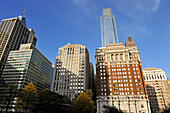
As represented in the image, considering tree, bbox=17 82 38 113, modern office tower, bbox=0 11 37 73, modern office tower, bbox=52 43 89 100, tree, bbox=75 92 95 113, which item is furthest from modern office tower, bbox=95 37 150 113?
modern office tower, bbox=0 11 37 73

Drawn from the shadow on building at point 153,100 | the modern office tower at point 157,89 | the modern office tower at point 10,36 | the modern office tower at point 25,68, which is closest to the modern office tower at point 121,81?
the shadow on building at point 153,100

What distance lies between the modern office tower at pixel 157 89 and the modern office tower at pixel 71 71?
85.3 meters

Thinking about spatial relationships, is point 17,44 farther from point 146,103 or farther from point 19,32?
point 146,103

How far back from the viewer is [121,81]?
116750 millimetres

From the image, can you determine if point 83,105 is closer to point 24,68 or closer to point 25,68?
point 25,68

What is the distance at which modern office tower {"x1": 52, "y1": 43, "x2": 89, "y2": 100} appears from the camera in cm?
13501

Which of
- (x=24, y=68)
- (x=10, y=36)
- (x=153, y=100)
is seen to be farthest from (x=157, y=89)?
(x=10, y=36)

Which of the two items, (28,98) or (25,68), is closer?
(28,98)

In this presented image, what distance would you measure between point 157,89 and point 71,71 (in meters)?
113

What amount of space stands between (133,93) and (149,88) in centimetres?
7064

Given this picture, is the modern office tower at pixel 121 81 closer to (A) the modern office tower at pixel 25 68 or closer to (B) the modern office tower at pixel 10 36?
(A) the modern office tower at pixel 25 68

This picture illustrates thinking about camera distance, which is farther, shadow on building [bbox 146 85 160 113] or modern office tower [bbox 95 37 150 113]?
shadow on building [bbox 146 85 160 113]

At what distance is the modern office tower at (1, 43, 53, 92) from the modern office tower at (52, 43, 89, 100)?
20153mm

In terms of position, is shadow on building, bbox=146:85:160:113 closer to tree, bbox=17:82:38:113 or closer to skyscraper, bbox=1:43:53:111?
skyscraper, bbox=1:43:53:111
